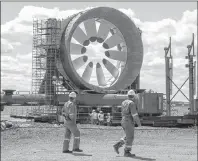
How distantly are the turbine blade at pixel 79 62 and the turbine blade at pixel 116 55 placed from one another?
1.76 meters

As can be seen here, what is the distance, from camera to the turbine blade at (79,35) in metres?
→ 20.7

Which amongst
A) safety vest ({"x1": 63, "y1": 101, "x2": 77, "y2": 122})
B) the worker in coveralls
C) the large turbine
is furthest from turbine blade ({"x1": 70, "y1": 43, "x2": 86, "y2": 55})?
the worker in coveralls

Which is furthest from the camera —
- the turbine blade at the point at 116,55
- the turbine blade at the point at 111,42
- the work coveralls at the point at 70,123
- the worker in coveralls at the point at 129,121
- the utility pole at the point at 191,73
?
the turbine blade at the point at 116,55

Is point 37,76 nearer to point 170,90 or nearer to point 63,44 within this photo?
point 63,44

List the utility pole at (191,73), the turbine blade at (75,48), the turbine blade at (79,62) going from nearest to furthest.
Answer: the utility pole at (191,73)
the turbine blade at (75,48)
the turbine blade at (79,62)

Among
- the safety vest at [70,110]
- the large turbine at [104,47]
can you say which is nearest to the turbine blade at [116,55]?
the large turbine at [104,47]

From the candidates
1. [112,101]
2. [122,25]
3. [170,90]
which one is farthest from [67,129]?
[122,25]

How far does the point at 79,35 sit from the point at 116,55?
2.79m

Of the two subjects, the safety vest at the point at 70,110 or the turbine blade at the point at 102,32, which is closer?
the safety vest at the point at 70,110

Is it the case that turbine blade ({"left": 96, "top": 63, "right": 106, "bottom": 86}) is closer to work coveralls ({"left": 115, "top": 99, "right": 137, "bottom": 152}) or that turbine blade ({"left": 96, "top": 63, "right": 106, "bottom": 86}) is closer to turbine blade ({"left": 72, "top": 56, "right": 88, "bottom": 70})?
turbine blade ({"left": 72, "top": 56, "right": 88, "bottom": 70})

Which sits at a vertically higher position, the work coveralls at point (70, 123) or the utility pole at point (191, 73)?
the utility pole at point (191, 73)

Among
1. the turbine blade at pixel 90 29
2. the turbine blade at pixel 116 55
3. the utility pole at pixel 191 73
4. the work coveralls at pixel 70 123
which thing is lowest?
the work coveralls at pixel 70 123

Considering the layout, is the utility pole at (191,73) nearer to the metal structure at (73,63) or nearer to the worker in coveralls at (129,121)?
the metal structure at (73,63)

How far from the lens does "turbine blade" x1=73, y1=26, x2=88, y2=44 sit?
67.8 feet
